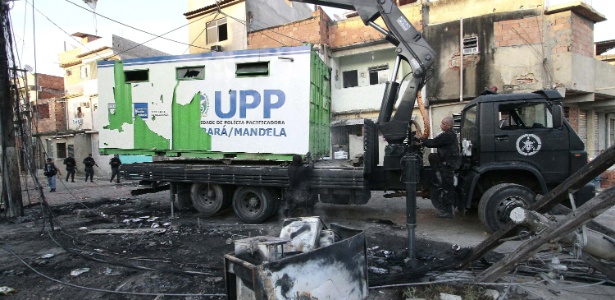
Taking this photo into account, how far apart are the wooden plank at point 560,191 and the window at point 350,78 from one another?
12388 millimetres

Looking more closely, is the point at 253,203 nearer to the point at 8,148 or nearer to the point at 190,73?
the point at 190,73

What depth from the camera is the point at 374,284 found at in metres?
3.53

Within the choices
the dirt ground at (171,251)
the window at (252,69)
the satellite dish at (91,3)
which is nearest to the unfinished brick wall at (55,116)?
the satellite dish at (91,3)

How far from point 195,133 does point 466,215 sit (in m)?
5.74

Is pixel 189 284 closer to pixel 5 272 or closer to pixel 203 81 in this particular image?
pixel 5 272

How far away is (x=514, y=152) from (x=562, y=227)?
9.47 feet

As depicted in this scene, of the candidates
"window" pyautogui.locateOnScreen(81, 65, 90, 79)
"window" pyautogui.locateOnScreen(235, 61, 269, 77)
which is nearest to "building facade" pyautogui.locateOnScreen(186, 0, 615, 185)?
"window" pyautogui.locateOnScreen(235, 61, 269, 77)

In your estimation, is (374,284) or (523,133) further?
(523,133)

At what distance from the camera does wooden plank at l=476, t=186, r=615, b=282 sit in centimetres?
257

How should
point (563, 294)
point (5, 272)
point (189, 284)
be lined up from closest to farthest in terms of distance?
1. point (563, 294)
2. point (189, 284)
3. point (5, 272)

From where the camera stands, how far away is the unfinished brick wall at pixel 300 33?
13.9 metres

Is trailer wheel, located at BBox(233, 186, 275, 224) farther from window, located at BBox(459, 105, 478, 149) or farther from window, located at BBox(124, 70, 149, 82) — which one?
window, located at BBox(459, 105, 478, 149)

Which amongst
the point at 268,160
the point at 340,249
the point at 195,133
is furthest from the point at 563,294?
the point at 195,133

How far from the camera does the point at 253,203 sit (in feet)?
21.2
